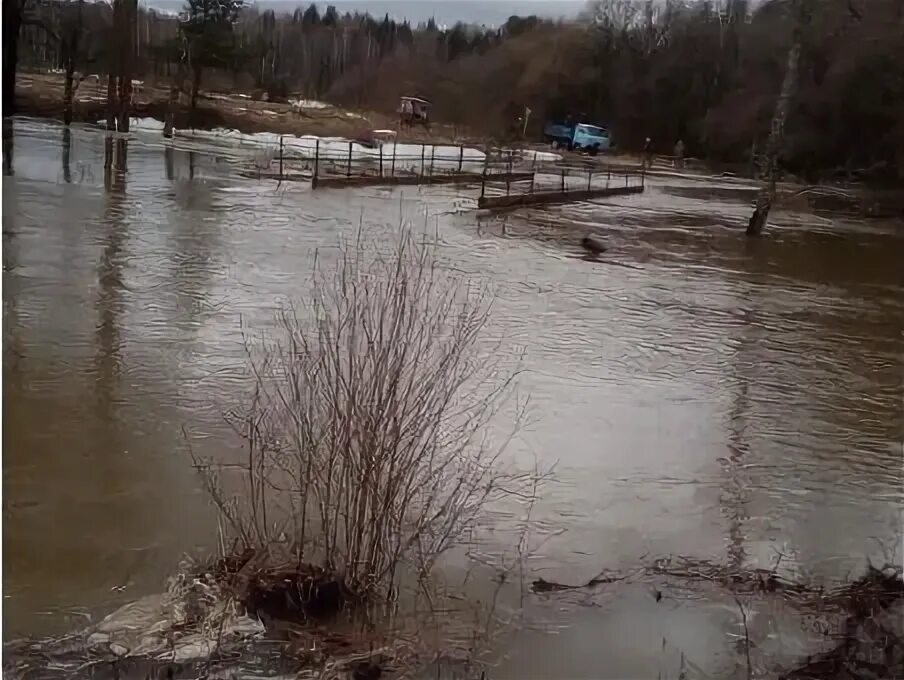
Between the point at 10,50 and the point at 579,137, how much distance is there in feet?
5.14

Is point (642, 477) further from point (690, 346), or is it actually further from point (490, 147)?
point (490, 147)

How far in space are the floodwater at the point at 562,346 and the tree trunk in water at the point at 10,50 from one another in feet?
0.21

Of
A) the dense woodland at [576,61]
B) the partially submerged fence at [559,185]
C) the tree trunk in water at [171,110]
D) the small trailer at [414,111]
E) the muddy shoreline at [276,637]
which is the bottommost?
the muddy shoreline at [276,637]

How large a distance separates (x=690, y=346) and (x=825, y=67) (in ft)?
2.83

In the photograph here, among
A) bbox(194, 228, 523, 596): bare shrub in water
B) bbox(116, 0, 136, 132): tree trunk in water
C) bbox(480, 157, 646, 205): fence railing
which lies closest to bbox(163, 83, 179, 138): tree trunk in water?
bbox(116, 0, 136, 132): tree trunk in water

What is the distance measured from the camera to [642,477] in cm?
262

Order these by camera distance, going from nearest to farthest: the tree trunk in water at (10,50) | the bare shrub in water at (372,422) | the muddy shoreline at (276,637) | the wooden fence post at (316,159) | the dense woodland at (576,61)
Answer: the muddy shoreline at (276,637) → the bare shrub in water at (372,422) → the tree trunk in water at (10,50) → the dense woodland at (576,61) → the wooden fence post at (316,159)

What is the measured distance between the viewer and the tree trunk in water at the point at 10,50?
2.47 meters

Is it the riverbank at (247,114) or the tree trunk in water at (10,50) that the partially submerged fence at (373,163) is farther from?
the tree trunk in water at (10,50)

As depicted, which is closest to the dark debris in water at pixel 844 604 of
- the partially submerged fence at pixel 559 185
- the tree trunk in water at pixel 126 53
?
the partially submerged fence at pixel 559 185

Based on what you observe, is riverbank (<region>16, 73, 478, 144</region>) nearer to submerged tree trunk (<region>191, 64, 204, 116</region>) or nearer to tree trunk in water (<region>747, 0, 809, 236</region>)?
submerged tree trunk (<region>191, 64, 204, 116</region>)

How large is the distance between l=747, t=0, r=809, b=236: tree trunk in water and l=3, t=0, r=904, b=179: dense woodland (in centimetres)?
1

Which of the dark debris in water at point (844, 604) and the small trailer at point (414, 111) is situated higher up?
the small trailer at point (414, 111)

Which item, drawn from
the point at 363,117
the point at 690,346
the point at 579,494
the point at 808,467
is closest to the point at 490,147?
the point at 363,117
